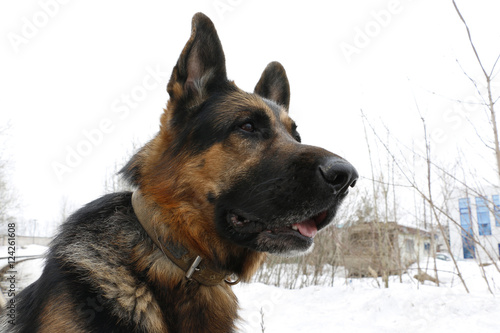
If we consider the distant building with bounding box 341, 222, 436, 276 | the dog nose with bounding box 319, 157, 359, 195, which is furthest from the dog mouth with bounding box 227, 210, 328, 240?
the distant building with bounding box 341, 222, 436, 276

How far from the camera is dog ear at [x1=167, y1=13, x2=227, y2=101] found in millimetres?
2752

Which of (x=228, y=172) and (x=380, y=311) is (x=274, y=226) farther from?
(x=380, y=311)

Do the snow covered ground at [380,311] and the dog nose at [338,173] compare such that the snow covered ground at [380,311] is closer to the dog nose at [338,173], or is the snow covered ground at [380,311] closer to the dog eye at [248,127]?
the dog eye at [248,127]

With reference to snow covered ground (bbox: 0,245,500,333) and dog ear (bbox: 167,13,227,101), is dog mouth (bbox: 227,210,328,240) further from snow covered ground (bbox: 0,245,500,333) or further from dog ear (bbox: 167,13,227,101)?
snow covered ground (bbox: 0,245,500,333)

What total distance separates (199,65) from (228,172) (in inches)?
41.9

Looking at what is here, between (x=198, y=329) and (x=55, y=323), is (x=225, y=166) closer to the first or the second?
(x=198, y=329)

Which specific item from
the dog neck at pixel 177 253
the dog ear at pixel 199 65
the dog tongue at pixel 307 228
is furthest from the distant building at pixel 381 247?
the dog ear at pixel 199 65

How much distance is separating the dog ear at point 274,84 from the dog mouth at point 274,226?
187 centimetres

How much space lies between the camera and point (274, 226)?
2387 millimetres

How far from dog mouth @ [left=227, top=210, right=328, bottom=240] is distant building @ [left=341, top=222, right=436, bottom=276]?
324 inches

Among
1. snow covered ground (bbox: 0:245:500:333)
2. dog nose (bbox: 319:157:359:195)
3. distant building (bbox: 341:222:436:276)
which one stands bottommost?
snow covered ground (bbox: 0:245:500:333)

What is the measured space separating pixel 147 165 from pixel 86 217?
0.62 metres

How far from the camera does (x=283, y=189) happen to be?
2.35 meters

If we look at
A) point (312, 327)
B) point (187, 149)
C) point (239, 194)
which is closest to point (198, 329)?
point (239, 194)
